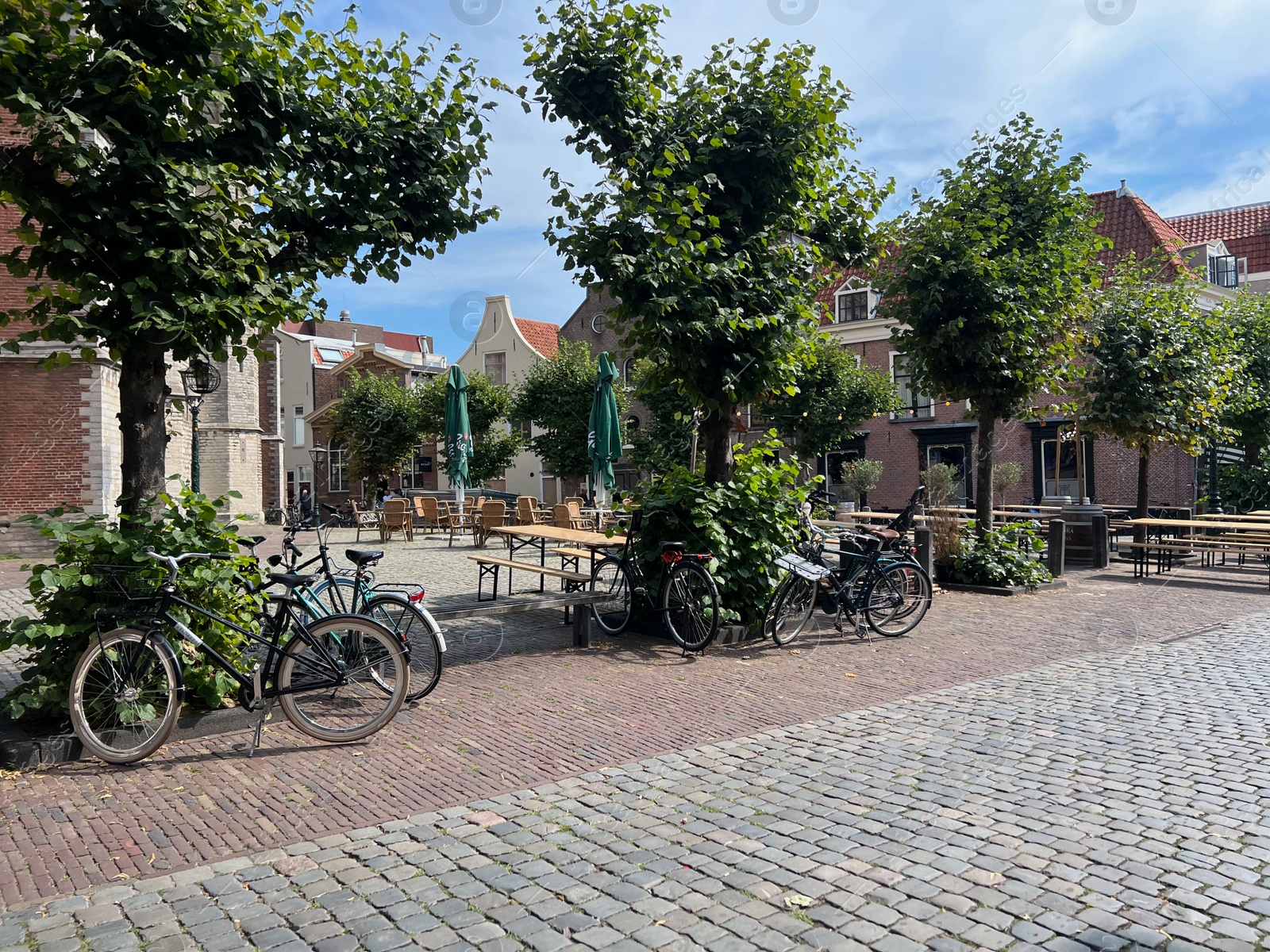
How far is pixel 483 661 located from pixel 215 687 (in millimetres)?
2566

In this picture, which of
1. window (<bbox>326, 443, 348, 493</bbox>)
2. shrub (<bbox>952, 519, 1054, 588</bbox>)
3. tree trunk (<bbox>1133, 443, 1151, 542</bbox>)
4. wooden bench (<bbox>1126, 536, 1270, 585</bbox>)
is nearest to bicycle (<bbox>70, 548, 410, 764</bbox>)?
shrub (<bbox>952, 519, 1054, 588</bbox>)

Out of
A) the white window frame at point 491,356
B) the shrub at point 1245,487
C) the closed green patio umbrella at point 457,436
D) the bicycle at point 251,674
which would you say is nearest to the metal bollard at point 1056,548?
the shrub at point 1245,487

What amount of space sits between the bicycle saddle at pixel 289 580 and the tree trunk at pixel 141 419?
3.22ft

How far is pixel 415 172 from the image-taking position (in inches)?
261

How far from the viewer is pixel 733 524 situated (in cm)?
867

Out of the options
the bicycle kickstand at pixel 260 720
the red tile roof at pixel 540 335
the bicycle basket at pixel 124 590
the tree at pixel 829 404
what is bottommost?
the bicycle kickstand at pixel 260 720

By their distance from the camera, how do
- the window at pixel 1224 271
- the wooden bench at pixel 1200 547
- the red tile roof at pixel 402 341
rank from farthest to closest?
1. the red tile roof at pixel 402 341
2. the window at pixel 1224 271
3. the wooden bench at pixel 1200 547

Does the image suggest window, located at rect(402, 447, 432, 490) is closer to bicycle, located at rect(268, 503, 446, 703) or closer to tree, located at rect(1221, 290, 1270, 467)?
tree, located at rect(1221, 290, 1270, 467)

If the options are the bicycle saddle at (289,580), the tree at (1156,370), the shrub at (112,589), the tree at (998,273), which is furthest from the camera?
the tree at (1156,370)

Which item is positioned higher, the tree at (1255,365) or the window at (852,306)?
the window at (852,306)

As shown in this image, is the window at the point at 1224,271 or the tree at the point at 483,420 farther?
the tree at the point at 483,420

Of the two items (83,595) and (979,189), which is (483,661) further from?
(979,189)

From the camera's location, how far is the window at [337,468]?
50.6 meters

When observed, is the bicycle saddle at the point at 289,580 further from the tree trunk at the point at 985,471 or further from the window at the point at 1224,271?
the window at the point at 1224,271
